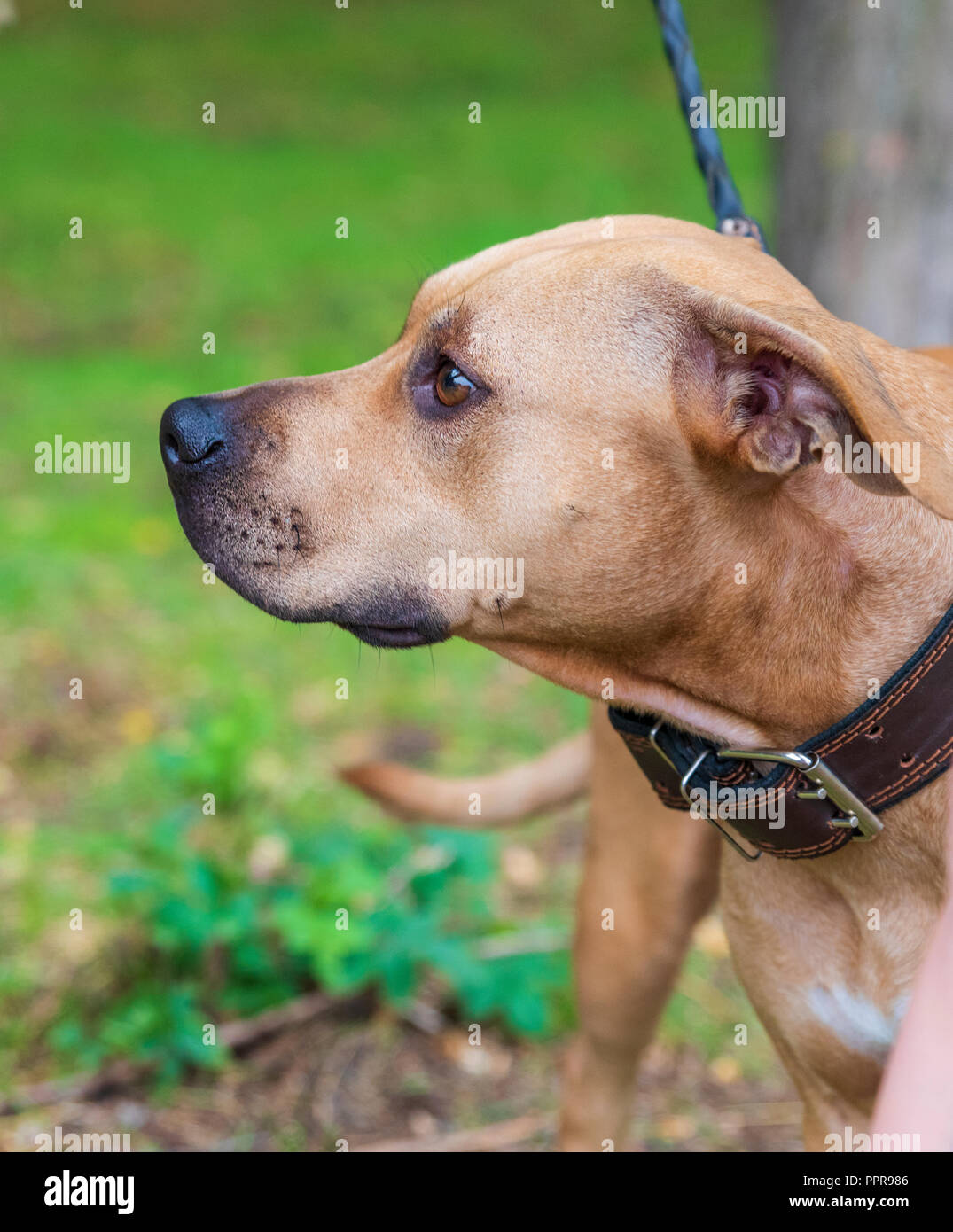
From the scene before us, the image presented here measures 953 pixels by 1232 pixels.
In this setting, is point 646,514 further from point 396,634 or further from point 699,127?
point 699,127

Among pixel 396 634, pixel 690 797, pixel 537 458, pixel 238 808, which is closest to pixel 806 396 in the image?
pixel 537 458

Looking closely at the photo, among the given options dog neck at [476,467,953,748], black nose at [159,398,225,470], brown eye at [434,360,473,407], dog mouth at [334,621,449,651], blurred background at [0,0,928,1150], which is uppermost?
brown eye at [434,360,473,407]

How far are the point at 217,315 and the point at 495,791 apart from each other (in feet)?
24.6

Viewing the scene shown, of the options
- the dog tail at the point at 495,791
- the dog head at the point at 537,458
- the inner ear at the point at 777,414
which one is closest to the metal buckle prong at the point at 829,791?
the dog head at the point at 537,458

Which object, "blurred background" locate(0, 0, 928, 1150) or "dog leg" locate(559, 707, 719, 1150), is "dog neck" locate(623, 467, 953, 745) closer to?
"dog leg" locate(559, 707, 719, 1150)

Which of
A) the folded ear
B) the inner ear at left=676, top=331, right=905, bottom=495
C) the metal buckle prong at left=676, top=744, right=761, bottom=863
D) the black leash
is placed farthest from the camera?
the black leash

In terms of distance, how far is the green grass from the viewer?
3.87m

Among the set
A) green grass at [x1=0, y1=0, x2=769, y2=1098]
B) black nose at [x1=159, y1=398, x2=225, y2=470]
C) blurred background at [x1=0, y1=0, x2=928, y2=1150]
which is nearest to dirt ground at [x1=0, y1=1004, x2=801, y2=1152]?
blurred background at [x1=0, y1=0, x2=928, y2=1150]

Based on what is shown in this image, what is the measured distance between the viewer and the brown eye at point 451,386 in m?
2.18

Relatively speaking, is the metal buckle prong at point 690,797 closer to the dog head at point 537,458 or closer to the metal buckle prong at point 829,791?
the metal buckle prong at point 829,791

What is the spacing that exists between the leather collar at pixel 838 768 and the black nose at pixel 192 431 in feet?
3.10

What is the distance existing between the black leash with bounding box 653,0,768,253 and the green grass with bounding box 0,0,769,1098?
68 cm

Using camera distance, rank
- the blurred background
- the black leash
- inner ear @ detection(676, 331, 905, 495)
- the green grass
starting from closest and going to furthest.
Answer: inner ear @ detection(676, 331, 905, 495)
the black leash
the blurred background
the green grass

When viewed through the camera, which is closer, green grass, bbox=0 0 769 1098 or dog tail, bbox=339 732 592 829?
dog tail, bbox=339 732 592 829
